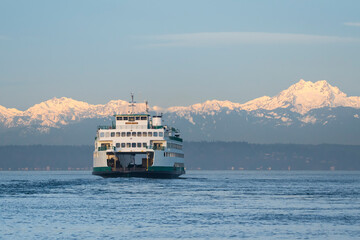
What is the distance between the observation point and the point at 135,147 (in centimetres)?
13362

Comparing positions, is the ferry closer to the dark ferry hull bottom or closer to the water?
the dark ferry hull bottom

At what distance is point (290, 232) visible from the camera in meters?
49.6

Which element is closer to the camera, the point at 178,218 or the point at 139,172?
the point at 178,218

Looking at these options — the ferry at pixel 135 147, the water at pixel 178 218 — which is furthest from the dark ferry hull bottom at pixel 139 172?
the water at pixel 178 218

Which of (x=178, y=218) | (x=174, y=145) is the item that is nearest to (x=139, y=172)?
(x=174, y=145)

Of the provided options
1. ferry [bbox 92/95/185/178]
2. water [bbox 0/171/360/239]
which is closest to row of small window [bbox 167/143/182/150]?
ferry [bbox 92/95/185/178]

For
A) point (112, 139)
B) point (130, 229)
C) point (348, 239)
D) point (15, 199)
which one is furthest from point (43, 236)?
point (112, 139)

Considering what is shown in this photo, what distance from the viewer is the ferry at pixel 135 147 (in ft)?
431

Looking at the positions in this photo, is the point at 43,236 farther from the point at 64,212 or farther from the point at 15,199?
the point at 15,199

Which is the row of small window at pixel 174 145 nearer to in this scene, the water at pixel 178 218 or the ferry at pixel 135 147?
the ferry at pixel 135 147

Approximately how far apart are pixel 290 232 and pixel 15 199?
42.7 m

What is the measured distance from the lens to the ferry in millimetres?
131375

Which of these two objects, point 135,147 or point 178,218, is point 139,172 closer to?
point 135,147

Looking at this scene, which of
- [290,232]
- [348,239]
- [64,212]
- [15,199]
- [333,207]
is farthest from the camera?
[15,199]
